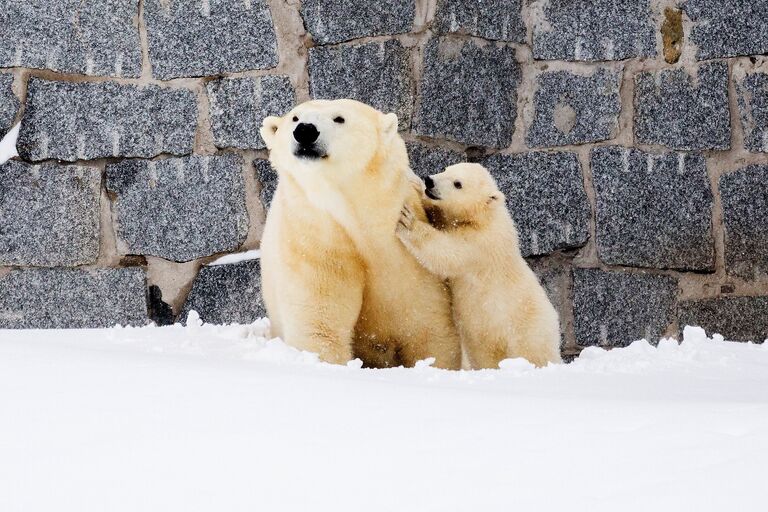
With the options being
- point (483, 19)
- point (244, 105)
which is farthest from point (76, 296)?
point (483, 19)

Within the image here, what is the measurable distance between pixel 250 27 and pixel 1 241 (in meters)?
1.15

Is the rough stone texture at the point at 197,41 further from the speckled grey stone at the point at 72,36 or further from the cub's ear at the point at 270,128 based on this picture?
the cub's ear at the point at 270,128

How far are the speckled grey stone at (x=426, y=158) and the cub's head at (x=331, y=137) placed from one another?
0.88m

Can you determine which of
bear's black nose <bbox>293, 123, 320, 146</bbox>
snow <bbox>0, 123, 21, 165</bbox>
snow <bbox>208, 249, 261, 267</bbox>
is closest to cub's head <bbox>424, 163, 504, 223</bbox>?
bear's black nose <bbox>293, 123, 320, 146</bbox>

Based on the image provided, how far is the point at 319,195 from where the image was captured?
3045 millimetres

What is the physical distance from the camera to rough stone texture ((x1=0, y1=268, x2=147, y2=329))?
4020 mm

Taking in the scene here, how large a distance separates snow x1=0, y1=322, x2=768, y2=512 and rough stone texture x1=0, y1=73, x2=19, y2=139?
5.83 feet

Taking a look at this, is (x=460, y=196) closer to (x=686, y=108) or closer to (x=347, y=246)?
(x=347, y=246)

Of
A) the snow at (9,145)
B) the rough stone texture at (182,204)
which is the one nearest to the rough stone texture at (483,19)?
the rough stone texture at (182,204)

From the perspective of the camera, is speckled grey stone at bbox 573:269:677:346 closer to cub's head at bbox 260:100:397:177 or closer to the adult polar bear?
the adult polar bear

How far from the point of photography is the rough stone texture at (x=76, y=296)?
13.2 feet

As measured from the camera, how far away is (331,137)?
2.97 m

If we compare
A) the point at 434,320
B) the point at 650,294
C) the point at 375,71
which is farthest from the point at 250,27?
the point at 650,294

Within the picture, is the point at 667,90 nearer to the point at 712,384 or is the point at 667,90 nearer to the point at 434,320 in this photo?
the point at 434,320
